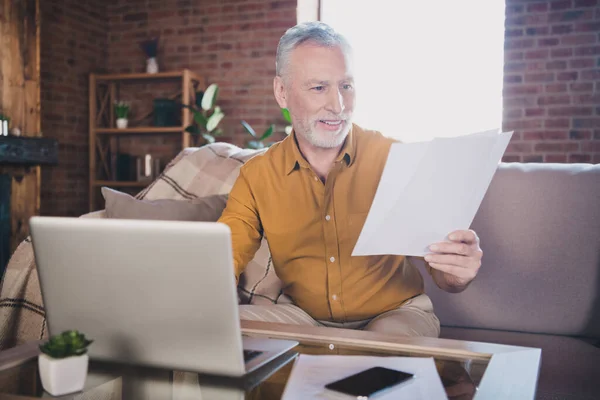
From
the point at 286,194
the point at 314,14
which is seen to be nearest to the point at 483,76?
the point at 314,14

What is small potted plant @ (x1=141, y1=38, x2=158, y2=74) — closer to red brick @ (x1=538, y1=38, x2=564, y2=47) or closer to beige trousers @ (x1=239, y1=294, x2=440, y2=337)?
red brick @ (x1=538, y1=38, x2=564, y2=47)

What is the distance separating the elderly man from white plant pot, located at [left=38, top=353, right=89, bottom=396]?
62cm

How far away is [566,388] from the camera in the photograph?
3.43 feet

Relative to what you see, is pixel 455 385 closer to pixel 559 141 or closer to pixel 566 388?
pixel 566 388

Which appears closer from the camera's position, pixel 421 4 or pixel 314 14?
pixel 421 4

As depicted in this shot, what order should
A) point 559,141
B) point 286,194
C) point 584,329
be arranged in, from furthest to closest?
point 559,141 → point 584,329 → point 286,194

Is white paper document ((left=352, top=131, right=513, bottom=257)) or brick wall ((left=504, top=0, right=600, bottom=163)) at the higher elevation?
brick wall ((left=504, top=0, right=600, bottom=163))

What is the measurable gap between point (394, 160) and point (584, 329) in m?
1.06

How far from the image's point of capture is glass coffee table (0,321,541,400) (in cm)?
77

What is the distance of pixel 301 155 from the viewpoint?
1.52 meters

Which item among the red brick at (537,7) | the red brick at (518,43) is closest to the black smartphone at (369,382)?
the red brick at (518,43)

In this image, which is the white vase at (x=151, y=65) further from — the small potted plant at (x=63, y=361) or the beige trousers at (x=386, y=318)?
the small potted plant at (x=63, y=361)

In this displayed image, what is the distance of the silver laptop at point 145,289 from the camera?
0.70m

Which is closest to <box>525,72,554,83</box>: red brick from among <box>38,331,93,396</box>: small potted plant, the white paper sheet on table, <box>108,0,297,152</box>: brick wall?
<box>108,0,297,152</box>: brick wall
